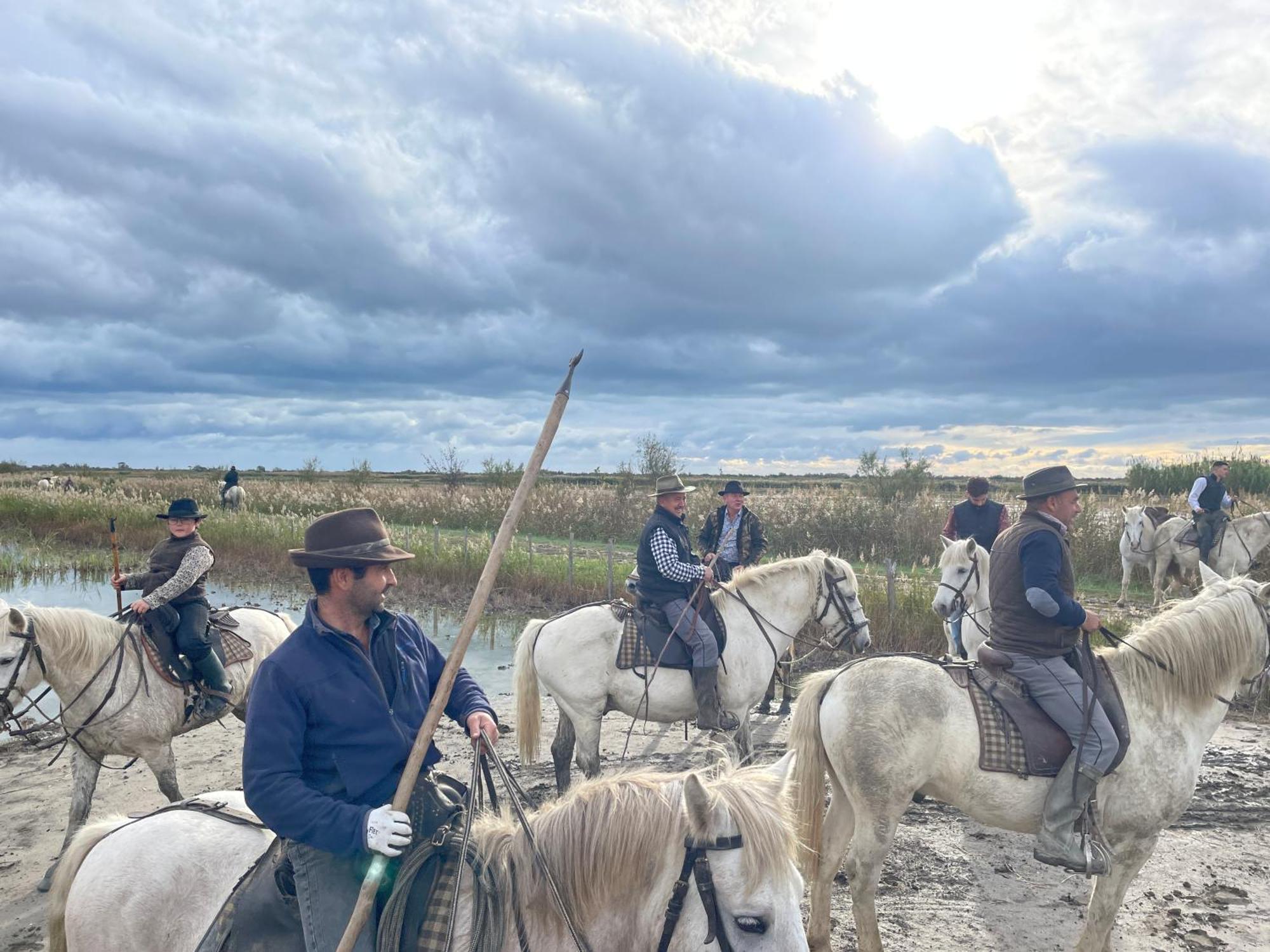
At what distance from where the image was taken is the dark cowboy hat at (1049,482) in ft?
13.5

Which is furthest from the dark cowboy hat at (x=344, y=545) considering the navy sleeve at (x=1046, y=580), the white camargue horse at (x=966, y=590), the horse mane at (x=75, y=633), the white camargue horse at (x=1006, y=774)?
the white camargue horse at (x=966, y=590)

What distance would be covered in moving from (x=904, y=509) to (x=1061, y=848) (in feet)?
53.5

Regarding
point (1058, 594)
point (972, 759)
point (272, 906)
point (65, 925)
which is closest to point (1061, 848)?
point (972, 759)

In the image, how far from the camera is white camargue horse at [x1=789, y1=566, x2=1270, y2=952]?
13.2ft

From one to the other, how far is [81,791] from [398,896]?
4759 millimetres

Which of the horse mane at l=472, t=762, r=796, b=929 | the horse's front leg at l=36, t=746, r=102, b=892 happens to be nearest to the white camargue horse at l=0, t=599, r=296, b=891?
the horse's front leg at l=36, t=746, r=102, b=892

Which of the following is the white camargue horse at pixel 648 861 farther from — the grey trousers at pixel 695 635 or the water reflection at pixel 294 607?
the water reflection at pixel 294 607

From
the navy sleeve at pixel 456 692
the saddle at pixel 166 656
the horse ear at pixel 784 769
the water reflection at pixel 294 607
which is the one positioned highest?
the navy sleeve at pixel 456 692

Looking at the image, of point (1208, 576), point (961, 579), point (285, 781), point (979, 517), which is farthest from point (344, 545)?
point (979, 517)

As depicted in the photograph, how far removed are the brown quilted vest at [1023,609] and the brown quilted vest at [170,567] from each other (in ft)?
18.6

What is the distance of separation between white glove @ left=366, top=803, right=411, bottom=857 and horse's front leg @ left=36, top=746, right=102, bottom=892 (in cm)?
480

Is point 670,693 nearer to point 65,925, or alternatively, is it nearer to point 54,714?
point 65,925

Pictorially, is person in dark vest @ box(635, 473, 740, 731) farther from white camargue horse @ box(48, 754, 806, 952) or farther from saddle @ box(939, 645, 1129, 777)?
white camargue horse @ box(48, 754, 806, 952)

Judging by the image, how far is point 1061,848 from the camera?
13.0 ft
